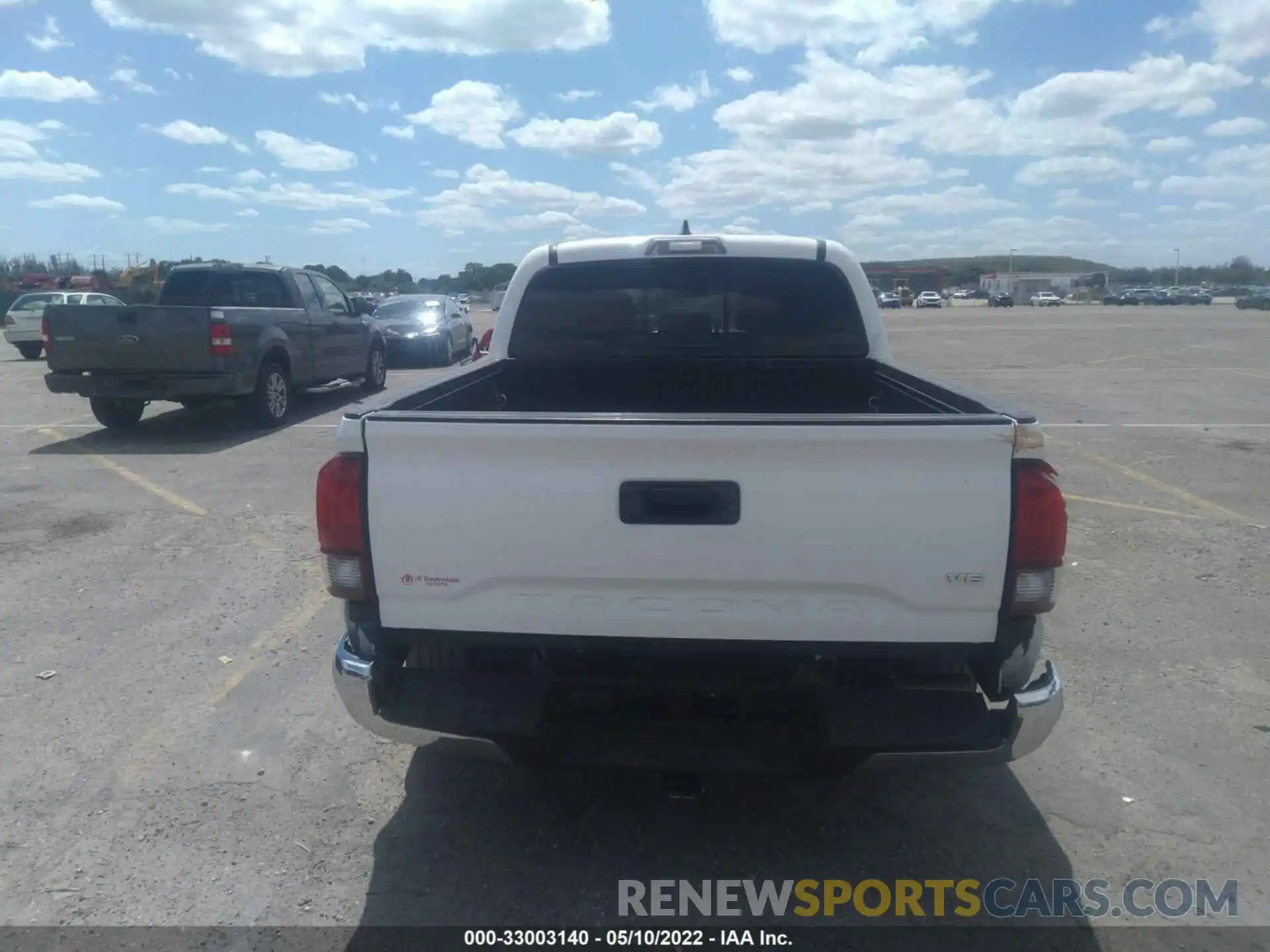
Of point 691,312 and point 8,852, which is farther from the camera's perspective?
point 691,312

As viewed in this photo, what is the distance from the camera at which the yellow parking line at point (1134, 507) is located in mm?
7934

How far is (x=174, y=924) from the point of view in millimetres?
3137

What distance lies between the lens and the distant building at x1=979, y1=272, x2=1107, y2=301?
109688 mm

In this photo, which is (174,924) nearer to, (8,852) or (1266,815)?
(8,852)

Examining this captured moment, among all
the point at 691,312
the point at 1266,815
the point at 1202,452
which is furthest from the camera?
the point at 1202,452

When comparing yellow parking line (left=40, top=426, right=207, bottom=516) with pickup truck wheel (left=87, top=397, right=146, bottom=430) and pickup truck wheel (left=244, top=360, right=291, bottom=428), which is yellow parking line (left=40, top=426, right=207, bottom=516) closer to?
pickup truck wheel (left=87, top=397, right=146, bottom=430)

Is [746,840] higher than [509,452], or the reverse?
[509,452]

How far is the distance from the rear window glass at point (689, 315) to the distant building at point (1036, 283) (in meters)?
103

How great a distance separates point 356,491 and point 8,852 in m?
1.93

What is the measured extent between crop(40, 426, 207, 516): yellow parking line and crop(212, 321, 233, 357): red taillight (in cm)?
168

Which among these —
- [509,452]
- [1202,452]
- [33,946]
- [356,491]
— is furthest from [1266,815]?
[1202,452]

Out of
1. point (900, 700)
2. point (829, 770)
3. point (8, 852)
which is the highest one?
point (900, 700)

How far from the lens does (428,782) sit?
3996mm

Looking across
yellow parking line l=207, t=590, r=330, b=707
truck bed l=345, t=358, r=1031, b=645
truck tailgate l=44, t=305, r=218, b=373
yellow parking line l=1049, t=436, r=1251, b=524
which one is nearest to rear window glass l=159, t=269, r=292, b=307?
truck tailgate l=44, t=305, r=218, b=373
